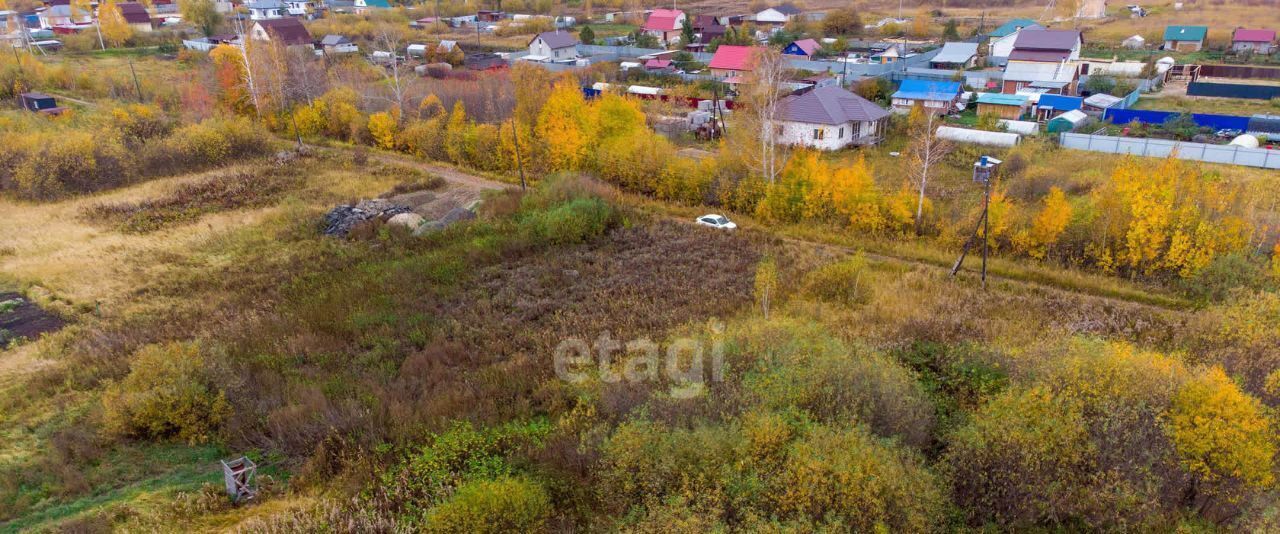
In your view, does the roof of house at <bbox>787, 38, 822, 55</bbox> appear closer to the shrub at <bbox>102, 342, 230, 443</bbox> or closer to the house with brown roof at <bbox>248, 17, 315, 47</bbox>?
the house with brown roof at <bbox>248, 17, 315, 47</bbox>

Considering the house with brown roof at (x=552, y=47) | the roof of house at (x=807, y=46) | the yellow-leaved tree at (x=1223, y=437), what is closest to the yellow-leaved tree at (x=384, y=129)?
the house with brown roof at (x=552, y=47)

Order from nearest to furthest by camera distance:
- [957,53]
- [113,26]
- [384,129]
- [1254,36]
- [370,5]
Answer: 1. [384,129]
2. [957,53]
3. [1254,36]
4. [113,26]
5. [370,5]

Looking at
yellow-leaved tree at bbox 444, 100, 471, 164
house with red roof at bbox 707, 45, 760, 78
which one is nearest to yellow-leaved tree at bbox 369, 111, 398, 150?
yellow-leaved tree at bbox 444, 100, 471, 164

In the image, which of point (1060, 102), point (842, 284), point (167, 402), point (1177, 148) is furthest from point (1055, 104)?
point (167, 402)

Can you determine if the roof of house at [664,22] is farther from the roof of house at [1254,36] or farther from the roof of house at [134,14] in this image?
the roof of house at [134,14]

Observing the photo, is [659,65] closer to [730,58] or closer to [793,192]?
[730,58]

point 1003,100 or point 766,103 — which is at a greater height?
point 766,103

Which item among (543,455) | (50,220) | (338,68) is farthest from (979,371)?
(338,68)
